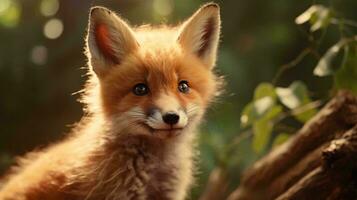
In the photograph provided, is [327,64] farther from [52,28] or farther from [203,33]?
[52,28]

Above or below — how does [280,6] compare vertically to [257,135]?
above

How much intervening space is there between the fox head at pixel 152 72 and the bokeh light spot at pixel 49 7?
1.66 m

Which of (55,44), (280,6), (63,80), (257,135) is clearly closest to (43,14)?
(55,44)

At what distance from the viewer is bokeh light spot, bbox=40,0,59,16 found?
3887 millimetres

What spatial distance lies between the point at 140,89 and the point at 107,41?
0.82 ft

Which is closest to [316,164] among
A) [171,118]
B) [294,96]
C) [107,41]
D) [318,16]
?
[294,96]

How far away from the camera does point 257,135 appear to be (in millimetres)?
2818

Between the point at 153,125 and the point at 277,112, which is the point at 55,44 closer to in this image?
the point at 277,112

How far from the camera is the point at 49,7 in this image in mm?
3891

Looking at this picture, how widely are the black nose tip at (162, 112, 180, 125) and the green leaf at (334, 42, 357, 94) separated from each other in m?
0.79

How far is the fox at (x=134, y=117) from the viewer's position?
2.10 m

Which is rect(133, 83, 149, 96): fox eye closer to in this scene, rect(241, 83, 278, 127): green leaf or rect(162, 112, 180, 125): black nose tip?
rect(162, 112, 180, 125): black nose tip

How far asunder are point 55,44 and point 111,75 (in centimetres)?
177

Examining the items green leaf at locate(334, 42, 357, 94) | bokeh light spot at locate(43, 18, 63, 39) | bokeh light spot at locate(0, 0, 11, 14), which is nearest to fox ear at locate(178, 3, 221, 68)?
green leaf at locate(334, 42, 357, 94)
